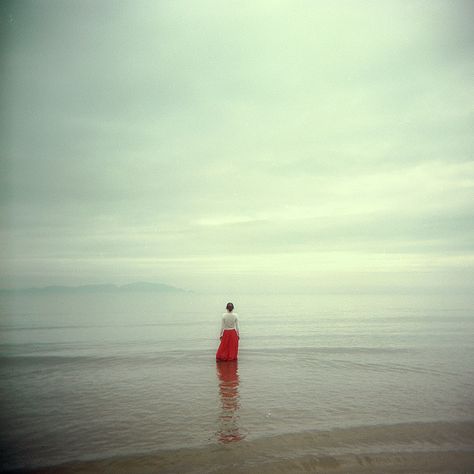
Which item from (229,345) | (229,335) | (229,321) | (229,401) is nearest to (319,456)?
(229,401)

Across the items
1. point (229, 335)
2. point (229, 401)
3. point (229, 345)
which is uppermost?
point (229, 335)

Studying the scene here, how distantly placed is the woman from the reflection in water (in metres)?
0.38

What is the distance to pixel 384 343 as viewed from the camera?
72.3ft

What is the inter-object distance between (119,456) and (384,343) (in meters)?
19.2

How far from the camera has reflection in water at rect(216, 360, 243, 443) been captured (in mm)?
7645

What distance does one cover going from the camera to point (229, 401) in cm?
1007

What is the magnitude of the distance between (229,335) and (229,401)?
466 centimetres

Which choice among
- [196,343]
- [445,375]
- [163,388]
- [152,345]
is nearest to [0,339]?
[152,345]

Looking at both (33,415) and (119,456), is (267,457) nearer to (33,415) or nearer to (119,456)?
(119,456)

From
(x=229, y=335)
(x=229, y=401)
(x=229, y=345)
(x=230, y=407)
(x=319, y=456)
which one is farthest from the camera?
(x=229, y=345)

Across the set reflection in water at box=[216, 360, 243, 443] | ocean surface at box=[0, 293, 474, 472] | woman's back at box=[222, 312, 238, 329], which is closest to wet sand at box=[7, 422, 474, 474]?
ocean surface at box=[0, 293, 474, 472]

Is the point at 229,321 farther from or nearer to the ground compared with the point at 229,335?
farther from the ground

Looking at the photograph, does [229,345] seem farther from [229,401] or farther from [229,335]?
[229,401]

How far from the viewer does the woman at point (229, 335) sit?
14461 mm
